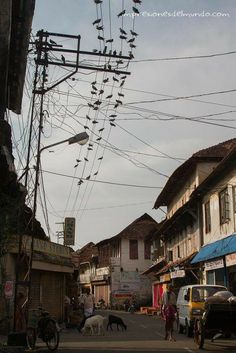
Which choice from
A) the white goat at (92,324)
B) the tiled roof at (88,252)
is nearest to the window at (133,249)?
the tiled roof at (88,252)

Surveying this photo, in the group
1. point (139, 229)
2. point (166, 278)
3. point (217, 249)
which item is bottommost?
point (166, 278)

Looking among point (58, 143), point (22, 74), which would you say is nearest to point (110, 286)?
point (58, 143)

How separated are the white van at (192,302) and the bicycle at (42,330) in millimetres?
5243

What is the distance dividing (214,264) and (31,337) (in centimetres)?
1370

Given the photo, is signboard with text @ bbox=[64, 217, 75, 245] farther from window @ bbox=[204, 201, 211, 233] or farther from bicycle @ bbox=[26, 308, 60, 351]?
bicycle @ bbox=[26, 308, 60, 351]

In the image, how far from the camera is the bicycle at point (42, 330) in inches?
644

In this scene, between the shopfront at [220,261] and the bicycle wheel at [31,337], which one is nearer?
the bicycle wheel at [31,337]

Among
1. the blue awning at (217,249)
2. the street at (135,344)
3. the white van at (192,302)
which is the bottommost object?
the street at (135,344)

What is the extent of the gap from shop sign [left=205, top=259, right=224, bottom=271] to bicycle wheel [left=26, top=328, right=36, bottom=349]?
12.2 m

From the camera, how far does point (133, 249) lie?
67812 millimetres

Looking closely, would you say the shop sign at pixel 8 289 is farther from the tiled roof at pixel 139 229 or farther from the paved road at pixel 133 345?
the tiled roof at pixel 139 229

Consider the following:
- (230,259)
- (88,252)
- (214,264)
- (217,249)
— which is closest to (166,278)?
(214,264)

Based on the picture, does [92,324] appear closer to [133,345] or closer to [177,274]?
[133,345]

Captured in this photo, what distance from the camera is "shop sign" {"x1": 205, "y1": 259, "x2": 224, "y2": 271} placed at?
88.1 ft
